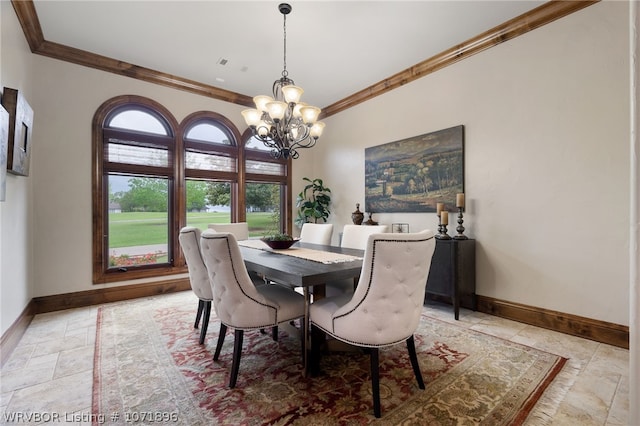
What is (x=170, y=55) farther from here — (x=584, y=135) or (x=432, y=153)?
(x=584, y=135)

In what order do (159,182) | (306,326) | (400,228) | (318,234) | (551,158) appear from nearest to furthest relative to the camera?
(306,326)
(551,158)
(318,234)
(400,228)
(159,182)

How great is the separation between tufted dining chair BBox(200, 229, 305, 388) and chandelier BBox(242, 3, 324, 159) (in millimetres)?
1288

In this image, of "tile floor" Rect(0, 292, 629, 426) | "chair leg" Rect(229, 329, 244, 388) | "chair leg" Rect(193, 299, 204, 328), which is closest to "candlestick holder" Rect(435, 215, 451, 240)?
"tile floor" Rect(0, 292, 629, 426)

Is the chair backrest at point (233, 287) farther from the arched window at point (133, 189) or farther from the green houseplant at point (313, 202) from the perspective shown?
the green houseplant at point (313, 202)

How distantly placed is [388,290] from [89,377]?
2.12 meters

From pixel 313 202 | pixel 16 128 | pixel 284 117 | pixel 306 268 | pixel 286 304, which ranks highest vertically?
pixel 284 117

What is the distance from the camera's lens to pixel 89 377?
2023 mm

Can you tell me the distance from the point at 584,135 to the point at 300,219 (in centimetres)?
392

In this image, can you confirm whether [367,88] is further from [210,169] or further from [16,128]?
[16,128]

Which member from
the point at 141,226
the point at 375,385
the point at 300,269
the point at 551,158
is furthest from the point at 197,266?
the point at 551,158

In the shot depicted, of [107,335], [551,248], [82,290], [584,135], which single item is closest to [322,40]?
[584,135]

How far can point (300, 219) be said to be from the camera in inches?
210

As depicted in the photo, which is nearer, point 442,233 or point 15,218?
point 15,218

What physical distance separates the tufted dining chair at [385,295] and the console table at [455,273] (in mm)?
1524
